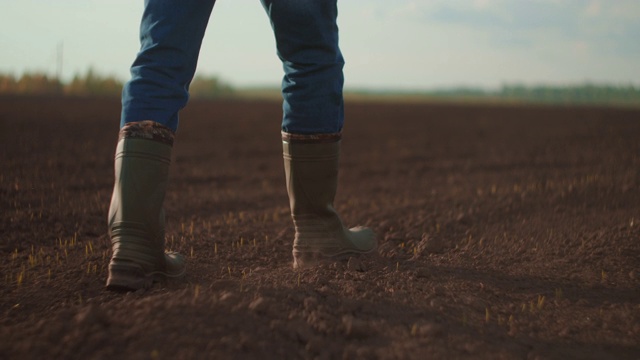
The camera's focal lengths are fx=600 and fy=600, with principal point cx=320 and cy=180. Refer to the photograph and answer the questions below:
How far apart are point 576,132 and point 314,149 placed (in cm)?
956

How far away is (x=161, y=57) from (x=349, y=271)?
1.10 m

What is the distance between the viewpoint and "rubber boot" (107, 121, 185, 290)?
212cm

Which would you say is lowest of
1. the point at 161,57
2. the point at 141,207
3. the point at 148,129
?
the point at 141,207

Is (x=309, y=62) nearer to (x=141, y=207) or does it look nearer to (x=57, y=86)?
(x=141, y=207)

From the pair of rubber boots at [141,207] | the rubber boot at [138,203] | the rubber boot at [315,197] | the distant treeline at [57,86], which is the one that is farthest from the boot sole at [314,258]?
the distant treeline at [57,86]

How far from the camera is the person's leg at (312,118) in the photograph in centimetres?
226

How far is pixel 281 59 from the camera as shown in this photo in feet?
7.73

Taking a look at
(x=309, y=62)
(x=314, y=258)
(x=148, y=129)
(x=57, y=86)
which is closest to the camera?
(x=148, y=129)

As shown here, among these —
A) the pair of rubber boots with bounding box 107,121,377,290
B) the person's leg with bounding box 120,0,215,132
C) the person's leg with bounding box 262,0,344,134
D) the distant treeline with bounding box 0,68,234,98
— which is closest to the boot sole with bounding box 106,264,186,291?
the pair of rubber boots with bounding box 107,121,377,290

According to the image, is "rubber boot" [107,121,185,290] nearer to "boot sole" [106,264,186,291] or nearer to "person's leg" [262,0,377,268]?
"boot sole" [106,264,186,291]

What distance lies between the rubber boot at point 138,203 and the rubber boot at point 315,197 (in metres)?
0.51

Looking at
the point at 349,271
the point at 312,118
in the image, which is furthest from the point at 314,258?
the point at 312,118

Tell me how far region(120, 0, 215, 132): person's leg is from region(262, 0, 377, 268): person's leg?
1.04ft

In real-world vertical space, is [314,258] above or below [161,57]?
below
